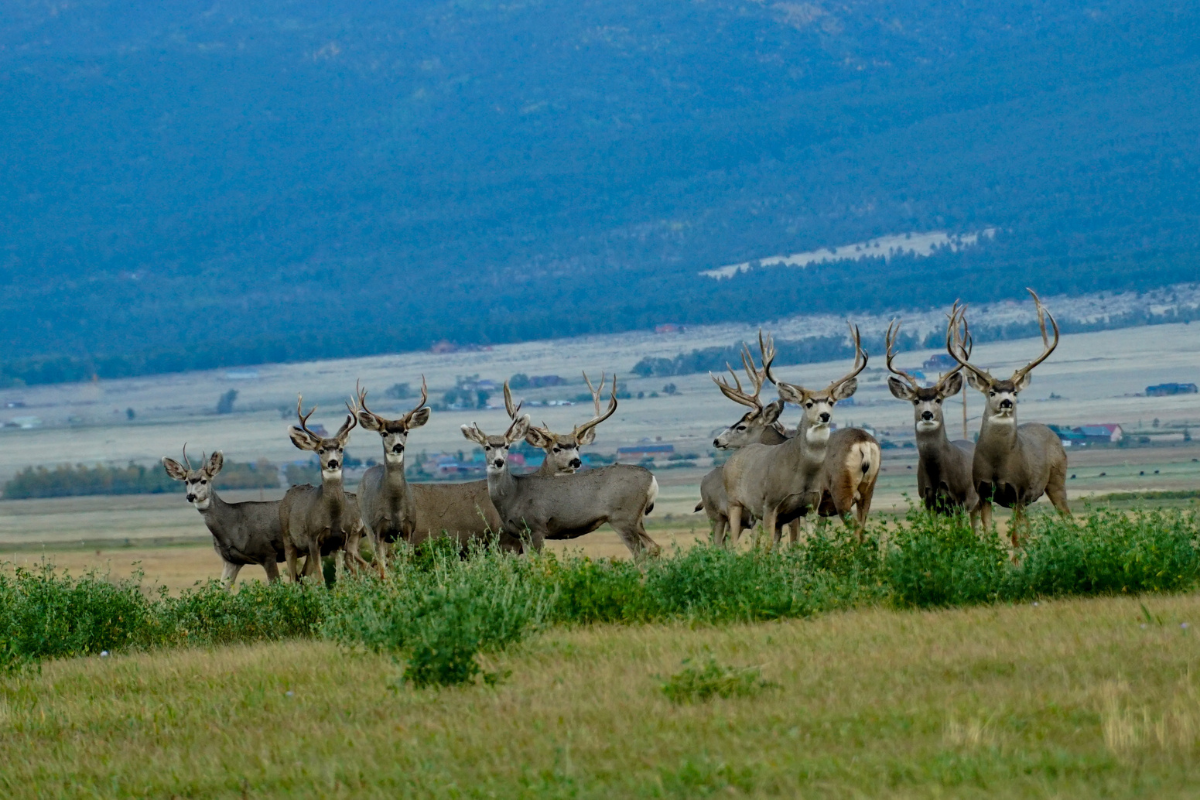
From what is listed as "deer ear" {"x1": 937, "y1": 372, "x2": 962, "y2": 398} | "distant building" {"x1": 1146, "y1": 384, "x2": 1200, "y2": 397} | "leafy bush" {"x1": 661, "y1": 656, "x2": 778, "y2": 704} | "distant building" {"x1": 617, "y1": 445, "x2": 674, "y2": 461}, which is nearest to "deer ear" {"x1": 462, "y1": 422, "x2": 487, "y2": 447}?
"deer ear" {"x1": 937, "y1": 372, "x2": 962, "y2": 398}

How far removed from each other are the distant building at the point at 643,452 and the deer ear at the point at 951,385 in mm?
86951

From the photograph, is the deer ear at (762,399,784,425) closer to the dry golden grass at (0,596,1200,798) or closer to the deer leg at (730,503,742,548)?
the deer leg at (730,503,742,548)

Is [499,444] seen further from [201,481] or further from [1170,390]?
[1170,390]

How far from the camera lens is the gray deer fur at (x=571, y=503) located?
73.2ft

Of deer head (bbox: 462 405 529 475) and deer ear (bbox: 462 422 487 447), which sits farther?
deer ear (bbox: 462 422 487 447)

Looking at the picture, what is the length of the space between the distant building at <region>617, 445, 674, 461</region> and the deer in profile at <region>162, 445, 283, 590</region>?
82534mm

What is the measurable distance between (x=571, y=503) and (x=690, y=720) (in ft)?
38.2

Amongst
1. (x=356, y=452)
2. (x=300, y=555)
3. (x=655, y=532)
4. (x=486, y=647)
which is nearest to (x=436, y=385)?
(x=356, y=452)

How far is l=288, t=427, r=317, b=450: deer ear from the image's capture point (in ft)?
73.9

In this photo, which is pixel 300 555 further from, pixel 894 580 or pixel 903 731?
pixel 903 731

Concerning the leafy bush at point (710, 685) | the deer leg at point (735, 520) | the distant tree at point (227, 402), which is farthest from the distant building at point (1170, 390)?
the leafy bush at point (710, 685)

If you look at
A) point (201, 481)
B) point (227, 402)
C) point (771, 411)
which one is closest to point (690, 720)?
point (771, 411)

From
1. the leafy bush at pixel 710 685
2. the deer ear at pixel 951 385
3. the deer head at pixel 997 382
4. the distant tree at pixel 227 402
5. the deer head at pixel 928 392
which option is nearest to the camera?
the leafy bush at pixel 710 685

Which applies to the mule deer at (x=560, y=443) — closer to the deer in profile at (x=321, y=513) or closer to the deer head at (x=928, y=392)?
the deer in profile at (x=321, y=513)
